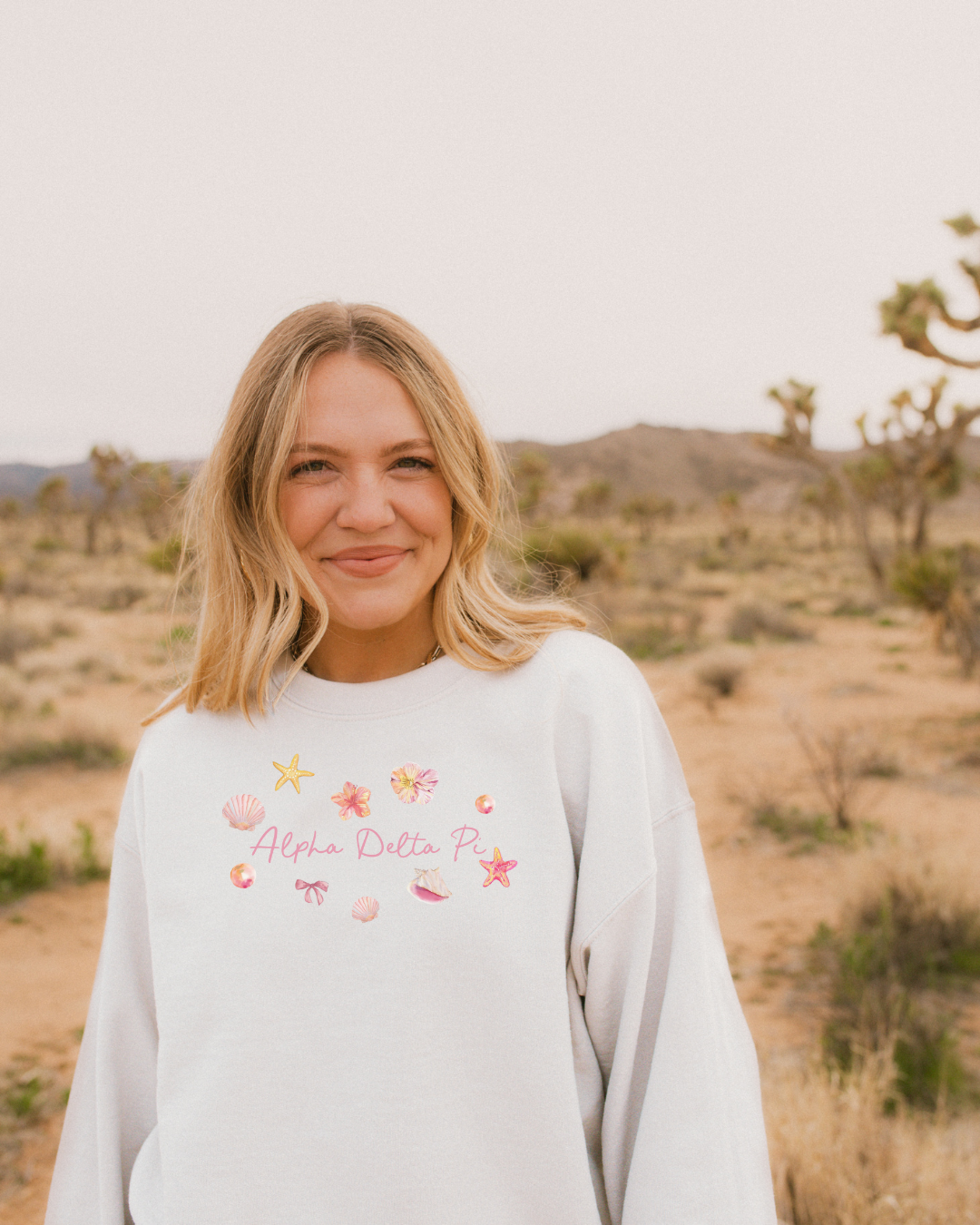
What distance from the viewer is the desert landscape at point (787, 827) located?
2713 millimetres

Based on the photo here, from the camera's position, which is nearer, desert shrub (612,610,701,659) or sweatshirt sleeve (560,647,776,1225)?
sweatshirt sleeve (560,647,776,1225)

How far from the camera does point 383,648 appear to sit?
1.61 meters

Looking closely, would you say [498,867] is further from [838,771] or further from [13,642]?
[13,642]

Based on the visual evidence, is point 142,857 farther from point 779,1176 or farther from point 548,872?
point 779,1176

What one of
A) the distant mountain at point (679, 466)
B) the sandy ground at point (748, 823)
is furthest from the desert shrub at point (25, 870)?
the distant mountain at point (679, 466)

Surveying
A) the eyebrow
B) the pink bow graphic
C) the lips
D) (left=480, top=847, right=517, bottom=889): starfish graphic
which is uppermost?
the eyebrow

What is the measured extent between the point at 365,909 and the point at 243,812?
0.88ft

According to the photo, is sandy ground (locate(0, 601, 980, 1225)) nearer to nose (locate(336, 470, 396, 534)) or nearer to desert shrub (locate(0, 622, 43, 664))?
nose (locate(336, 470, 396, 534))

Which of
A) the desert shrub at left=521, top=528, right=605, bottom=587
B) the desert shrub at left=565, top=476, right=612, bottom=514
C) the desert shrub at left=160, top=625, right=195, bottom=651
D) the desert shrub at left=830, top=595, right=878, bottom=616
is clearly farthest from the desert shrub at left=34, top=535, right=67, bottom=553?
the desert shrub at left=160, top=625, right=195, bottom=651

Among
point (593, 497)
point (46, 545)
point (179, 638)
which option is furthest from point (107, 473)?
point (179, 638)

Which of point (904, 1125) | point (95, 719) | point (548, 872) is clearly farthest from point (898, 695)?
point (548, 872)

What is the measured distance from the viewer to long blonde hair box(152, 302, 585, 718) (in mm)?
1476

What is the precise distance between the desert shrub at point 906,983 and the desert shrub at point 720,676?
6245 mm

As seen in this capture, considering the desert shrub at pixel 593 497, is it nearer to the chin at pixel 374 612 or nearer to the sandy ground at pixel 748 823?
the sandy ground at pixel 748 823
